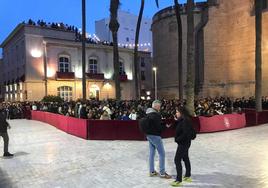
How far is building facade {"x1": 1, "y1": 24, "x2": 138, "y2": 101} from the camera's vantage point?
4256 cm

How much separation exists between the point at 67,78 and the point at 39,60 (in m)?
4.10

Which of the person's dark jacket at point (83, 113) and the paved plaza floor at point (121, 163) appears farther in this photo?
the person's dark jacket at point (83, 113)

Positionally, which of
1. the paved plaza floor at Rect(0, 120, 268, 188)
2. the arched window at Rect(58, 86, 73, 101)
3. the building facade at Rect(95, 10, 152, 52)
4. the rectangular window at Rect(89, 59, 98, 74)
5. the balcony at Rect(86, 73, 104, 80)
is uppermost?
the building facade at Rect(95, 10, 152, 52)

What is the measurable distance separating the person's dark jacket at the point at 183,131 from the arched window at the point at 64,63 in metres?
38.5

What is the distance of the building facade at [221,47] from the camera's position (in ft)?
112

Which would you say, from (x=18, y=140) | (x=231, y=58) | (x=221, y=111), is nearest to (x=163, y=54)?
(x=231, y=58)

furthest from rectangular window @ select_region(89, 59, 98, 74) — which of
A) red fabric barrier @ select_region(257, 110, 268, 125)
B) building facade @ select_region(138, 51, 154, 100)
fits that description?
red fabric barrier @ select_region(257, 110, 268, 125)

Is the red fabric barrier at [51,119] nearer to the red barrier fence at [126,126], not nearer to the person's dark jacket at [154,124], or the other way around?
the red barrier fence at [126,126]

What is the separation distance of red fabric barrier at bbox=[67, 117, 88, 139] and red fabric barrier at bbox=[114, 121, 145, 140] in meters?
1.47

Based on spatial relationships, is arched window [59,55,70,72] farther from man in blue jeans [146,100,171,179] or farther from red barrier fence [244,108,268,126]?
man in blue jeans [146,100,171,179]

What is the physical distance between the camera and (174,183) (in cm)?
Answer: 759

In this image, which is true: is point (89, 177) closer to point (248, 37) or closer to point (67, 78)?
point (248, 37)

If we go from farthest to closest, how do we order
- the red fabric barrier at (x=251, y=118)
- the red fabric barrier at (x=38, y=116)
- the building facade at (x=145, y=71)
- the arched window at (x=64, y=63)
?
the building facade at (x=145, y=71)
the arched window at (x=64, y=63)
the red fabric barrier at (x=38, y=116)
the red fabric barrier at (x=251, y=118)

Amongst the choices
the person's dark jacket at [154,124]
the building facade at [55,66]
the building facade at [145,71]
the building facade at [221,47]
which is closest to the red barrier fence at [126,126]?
the person's dark jacket at [154,124]
